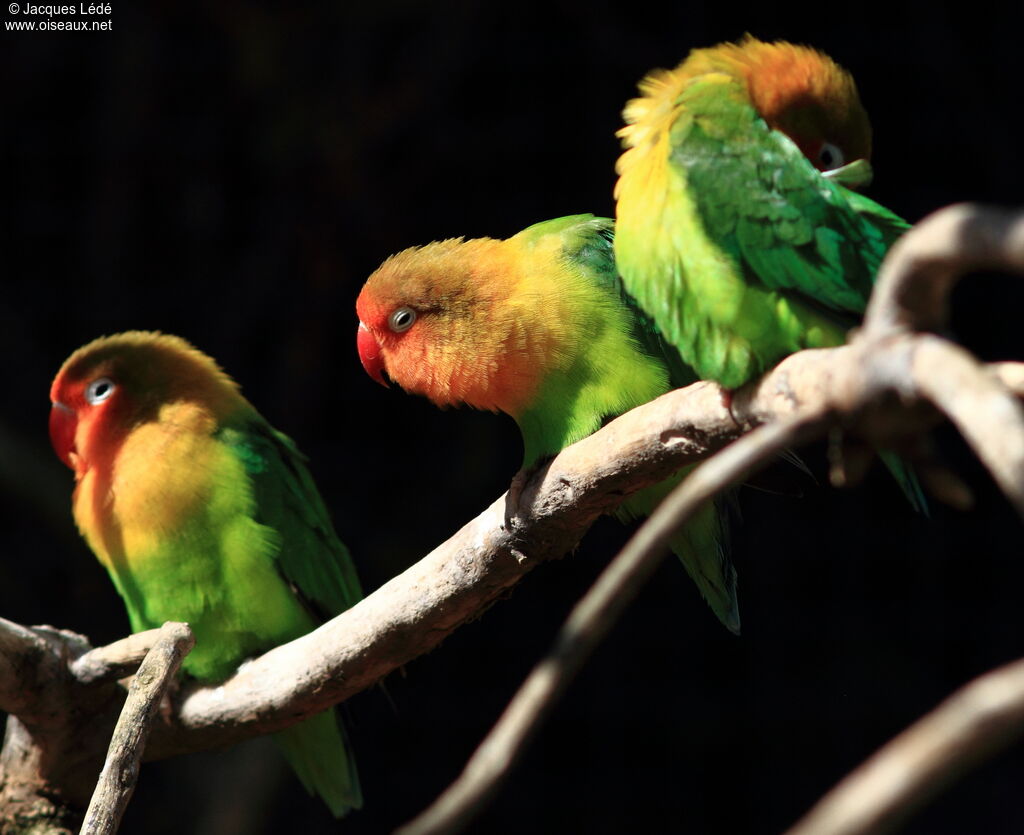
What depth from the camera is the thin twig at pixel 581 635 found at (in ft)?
2.61

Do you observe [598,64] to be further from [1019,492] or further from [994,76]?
[1019,492]

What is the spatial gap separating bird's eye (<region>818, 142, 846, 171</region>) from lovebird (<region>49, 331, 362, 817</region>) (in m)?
1.37

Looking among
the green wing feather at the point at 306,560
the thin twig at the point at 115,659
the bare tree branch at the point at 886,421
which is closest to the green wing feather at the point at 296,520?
the green wing feather at the point at 306,560

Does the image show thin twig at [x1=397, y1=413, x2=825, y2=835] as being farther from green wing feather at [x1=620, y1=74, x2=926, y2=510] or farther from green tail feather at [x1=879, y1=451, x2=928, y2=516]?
green tail feather at [x1=879, y1=451, x2=928, y2=516]

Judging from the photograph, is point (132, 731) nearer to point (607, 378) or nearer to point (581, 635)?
point (607, 378)

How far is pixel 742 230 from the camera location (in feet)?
5.81

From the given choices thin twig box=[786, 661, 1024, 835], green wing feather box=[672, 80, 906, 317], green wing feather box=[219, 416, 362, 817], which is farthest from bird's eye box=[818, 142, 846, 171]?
thin twig box=[786, 661, 1024, 835]

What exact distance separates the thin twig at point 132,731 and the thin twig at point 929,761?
130 centimetres

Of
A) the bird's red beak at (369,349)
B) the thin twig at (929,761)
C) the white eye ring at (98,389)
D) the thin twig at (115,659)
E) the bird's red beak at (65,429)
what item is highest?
the bird's red beak at (369,349)

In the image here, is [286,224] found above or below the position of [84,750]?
above

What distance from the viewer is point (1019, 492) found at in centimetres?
Answer: 75

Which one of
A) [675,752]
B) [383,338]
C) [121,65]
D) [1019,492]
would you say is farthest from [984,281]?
[1019,492]

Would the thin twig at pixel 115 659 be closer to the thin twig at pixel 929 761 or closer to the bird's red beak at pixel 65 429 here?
the bird's red beak at pixel 65 429

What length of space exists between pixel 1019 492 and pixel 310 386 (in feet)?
11.5
